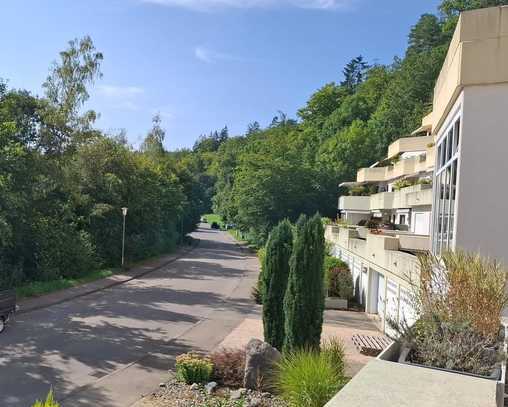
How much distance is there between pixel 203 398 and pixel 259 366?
1.34m

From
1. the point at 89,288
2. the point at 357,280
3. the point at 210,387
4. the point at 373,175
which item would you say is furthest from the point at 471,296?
the point at 373,175

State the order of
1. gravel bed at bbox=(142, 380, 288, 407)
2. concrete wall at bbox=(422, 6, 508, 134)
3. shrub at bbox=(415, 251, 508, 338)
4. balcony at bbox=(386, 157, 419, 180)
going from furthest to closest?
balcony at bbox=(386, 157, 419, 180), gravel bed at bbox=(142, 380, 288, 407), concrete wall at bbox=(422, 6, 508, 134), shrub at bbox=(415, 251, 508, 338)

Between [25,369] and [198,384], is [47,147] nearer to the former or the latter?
[25,369]

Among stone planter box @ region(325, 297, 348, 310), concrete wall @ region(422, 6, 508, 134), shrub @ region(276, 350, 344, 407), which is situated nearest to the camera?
shrub @ region(276, 350, 344, 407)

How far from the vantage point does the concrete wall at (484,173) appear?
839cm

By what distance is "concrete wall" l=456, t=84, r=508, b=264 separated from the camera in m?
8.39

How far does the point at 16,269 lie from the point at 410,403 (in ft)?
70.5

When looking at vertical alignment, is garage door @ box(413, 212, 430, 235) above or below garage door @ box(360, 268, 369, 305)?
above

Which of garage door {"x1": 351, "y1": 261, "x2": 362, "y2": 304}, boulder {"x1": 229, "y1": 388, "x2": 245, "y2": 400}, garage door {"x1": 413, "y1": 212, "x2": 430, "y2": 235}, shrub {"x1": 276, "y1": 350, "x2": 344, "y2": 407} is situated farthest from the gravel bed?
garage door {"x1": 413, "y1": 212, "x2": 430, "y2": 235}

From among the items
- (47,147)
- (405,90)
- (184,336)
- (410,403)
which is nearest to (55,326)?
(184,336)

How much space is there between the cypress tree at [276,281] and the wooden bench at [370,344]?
327 centimetres

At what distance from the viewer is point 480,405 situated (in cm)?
425

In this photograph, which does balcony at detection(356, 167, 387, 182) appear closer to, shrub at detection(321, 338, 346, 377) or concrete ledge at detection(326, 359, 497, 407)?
shrub at detection(321, 338, 346, 377)

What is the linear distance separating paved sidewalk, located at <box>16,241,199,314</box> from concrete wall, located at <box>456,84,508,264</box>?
51.2 feet
